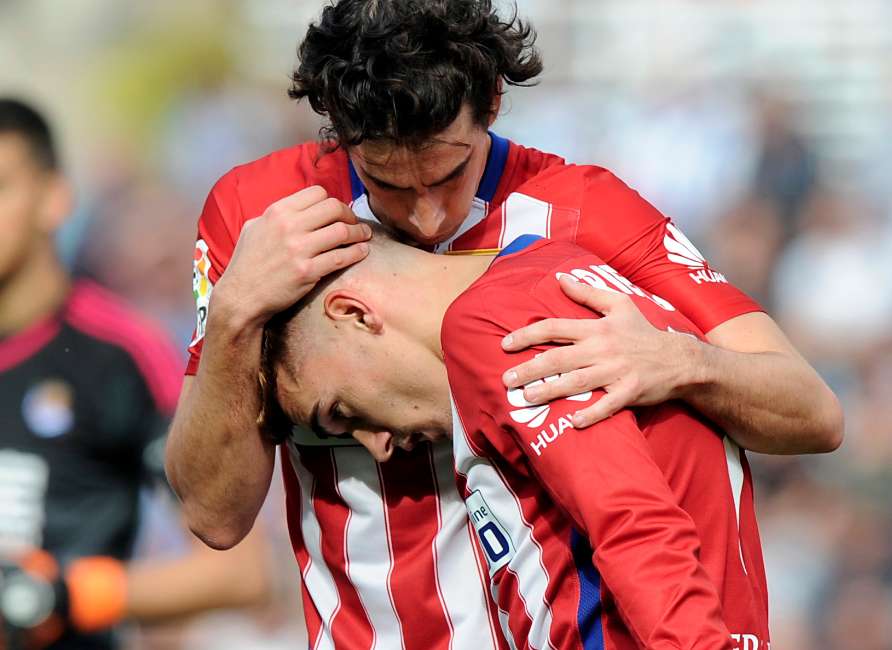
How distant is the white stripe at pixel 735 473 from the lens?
6.91 ft

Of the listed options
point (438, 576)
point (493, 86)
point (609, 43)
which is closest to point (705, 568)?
point (438, 576)

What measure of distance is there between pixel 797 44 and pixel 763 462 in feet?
8.26

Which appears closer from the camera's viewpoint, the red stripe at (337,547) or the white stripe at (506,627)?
the white stripe at (506,627)

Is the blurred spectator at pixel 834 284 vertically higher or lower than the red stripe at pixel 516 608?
lower

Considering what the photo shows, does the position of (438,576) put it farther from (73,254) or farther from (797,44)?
(797,44)

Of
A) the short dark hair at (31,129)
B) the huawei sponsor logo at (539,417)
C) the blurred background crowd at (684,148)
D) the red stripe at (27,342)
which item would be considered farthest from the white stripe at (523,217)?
the blurred background crowd at (684,148)

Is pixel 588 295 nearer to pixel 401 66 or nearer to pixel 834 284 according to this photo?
pixel 401 66

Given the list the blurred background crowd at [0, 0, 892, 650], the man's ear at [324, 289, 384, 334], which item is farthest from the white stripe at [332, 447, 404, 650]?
the blurred background crowd at [0, 0, 892, 650]

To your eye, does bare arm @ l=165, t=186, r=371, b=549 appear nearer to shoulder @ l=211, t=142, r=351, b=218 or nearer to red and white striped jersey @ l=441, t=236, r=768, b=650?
shoulder @ l=211, t=142, r=351, b=218

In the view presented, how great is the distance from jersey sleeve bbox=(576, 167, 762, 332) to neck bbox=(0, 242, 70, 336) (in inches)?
110

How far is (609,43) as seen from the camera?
731 cm

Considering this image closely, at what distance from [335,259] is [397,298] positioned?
13 cm

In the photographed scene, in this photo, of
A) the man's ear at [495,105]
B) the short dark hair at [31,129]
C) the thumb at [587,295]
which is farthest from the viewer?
the short dark hair at [31,129]

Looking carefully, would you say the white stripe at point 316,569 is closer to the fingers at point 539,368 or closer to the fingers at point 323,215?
the fingers at point 323,215
